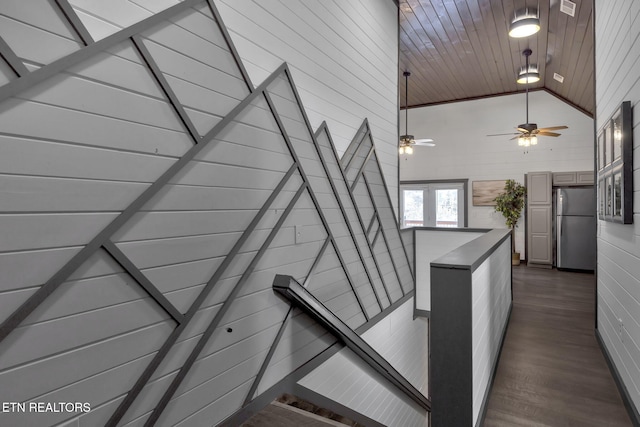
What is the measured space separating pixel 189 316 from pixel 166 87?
1105mm

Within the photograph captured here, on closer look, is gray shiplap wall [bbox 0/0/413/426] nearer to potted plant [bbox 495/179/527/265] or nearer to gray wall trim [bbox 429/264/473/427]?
gray wall trim [bbox 429/264/473/427]

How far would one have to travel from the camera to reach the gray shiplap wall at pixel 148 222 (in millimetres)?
1298

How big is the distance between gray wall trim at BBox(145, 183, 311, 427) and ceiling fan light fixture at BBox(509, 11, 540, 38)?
3.59m

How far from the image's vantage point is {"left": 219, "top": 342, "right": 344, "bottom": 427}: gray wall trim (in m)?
2.15

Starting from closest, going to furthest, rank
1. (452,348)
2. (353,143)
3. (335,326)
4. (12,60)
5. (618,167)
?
(12,60)
(452,348)
(618,167)
(335,326)
(353,143)

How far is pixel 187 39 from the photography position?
1866mm

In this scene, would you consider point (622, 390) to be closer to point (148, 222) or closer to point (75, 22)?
point (148, 222)

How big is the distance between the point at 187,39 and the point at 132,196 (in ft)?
2.77

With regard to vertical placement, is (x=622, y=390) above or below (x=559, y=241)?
below

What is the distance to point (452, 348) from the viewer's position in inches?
70.0

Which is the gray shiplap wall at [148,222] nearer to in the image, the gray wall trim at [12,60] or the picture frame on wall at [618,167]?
the gray wall trim at [12,60]

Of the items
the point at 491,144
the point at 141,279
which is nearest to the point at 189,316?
the point at 141,279

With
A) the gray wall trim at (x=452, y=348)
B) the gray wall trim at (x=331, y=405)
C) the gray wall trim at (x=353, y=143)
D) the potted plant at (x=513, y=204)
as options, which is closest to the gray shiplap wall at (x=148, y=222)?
the gray wall trim at (x=331, y=405)

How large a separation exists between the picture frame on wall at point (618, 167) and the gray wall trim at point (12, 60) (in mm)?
2936
